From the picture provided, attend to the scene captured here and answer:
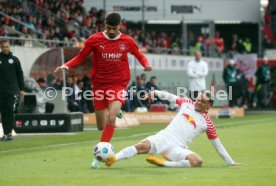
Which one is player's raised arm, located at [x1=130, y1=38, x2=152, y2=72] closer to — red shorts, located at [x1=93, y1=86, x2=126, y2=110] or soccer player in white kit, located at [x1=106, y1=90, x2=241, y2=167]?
red shorts, located at [x1=93, y1=86, x2=126, y2=110]

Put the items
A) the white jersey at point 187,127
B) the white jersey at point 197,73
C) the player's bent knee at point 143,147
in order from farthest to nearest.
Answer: the white jersey at point 197,73, the white jersey at point 187,127, the player's bent knee at point 143,147

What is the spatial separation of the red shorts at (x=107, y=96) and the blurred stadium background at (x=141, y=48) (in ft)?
3.87

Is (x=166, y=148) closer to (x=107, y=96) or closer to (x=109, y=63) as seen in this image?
(x=107, y=96)

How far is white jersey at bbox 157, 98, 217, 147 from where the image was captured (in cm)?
1502

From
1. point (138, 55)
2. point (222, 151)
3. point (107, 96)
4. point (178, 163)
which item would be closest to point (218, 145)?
point (222, 151)

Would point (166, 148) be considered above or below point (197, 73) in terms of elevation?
below

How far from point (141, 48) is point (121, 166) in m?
23.8

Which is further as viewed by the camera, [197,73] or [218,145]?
[197,73]

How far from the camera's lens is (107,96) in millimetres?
15867

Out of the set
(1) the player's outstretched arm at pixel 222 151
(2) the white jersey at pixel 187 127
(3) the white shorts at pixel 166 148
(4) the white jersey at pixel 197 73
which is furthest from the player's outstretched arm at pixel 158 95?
(4) the white jersey at pixel 197 73

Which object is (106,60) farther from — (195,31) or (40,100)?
(195,31)

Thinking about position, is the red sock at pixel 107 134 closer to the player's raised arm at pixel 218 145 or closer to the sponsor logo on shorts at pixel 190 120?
the sponsor logo on shorts at pixel 190 120

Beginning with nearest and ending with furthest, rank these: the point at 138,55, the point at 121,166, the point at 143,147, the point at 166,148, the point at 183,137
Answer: the point at 143,147 → the point at 166,148 → the point at 183,137 → the point at 121,166 → the point at 138,55

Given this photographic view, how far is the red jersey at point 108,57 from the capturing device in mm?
15742
